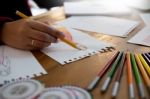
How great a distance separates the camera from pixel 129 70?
0.61 metres

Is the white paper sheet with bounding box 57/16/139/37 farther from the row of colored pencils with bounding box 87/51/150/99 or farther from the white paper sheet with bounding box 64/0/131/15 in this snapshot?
the row of colored pencils with bounding box 87/51/150/99

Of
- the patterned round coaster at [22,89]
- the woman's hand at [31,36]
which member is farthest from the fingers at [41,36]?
the patterned round coaster at [22,89]

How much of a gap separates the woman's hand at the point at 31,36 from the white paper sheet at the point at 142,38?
0.22 metres

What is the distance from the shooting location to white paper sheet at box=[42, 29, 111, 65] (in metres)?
0.72

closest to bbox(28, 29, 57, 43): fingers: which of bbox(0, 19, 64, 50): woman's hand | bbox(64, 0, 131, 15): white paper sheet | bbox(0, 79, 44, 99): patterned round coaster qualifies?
bbox(0, 19, 64, 50): woman's hand

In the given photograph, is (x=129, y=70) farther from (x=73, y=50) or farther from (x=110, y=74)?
(x=73, y=50)

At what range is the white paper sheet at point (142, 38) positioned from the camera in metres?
0.79

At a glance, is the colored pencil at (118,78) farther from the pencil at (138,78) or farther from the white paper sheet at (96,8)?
the white paper sheet at (96,8)

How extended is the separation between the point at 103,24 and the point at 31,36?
0.30 m

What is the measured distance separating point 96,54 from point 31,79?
8.0 inches

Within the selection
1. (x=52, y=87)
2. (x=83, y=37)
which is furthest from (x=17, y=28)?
(x=52, y=87)

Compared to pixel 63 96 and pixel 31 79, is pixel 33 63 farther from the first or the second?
pixel 63 96

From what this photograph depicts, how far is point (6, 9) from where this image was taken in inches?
47.4

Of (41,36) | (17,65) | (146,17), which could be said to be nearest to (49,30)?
(41,36)
